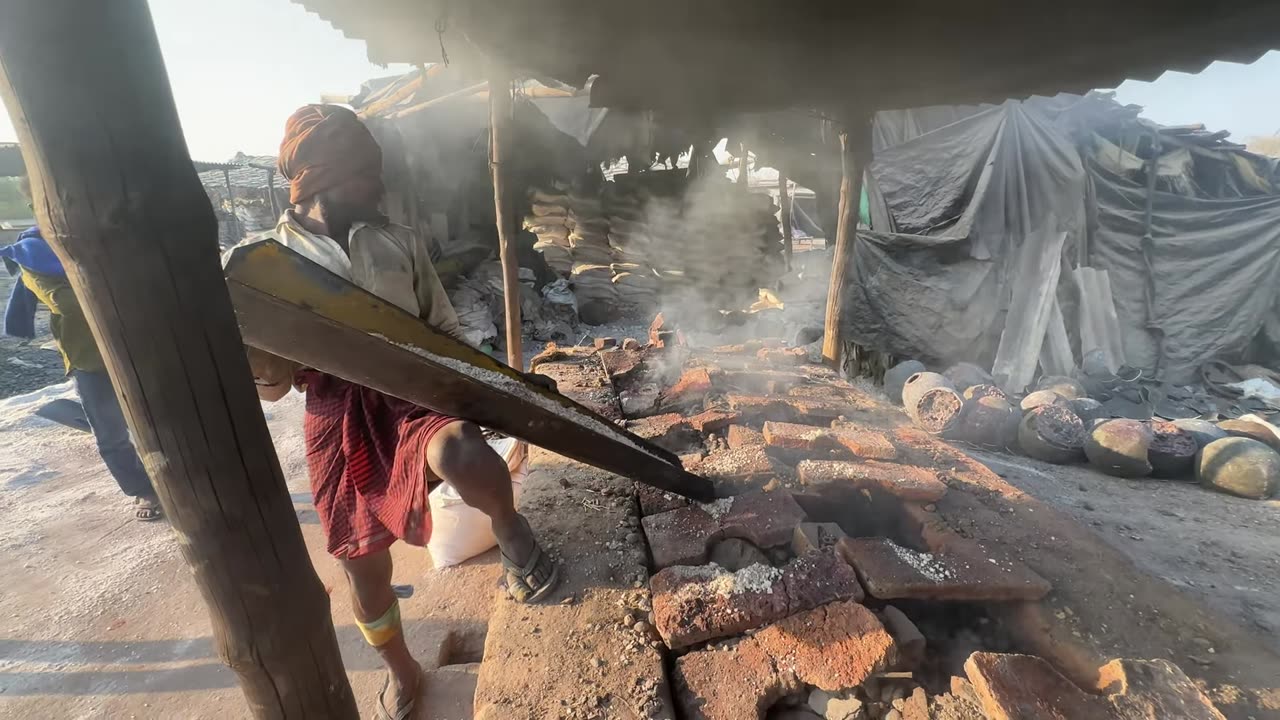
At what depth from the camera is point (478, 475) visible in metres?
1.61

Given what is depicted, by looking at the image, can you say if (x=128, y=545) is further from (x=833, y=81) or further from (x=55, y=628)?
(x=833, y=81)

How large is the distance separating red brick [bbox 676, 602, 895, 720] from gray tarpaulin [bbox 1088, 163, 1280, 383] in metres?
8.13

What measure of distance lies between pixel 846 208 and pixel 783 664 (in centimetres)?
395

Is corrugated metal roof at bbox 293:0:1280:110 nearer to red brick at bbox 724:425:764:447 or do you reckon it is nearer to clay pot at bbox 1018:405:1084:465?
red brick at bbox 724:425:764:447

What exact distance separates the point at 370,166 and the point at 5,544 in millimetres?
3940

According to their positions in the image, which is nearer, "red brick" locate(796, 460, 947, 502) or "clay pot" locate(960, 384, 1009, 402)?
"red brick" locate(796, 460, 947, 502)

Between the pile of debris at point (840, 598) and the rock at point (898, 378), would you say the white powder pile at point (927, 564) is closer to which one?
the pile of debris at point (840, 598)

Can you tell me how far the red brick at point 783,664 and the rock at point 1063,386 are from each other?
17.7 feet

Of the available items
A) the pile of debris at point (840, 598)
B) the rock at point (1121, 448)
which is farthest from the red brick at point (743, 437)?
the rock at point (1121, 448)

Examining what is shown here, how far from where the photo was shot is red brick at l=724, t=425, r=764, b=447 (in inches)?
104

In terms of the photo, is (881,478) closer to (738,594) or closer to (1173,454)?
(738,594)

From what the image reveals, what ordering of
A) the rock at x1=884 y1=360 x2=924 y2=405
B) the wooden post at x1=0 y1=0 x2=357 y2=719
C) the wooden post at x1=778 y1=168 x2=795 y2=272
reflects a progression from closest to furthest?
the wooden post at x1=0 y1=0 x2=357 y2=719 < the rock at x1=884 y1=360 x2=924 y2=405 < the wooden post at x1=778 y1=168 x2=795 y2=272

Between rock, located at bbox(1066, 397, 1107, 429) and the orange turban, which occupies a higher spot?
the orange turban

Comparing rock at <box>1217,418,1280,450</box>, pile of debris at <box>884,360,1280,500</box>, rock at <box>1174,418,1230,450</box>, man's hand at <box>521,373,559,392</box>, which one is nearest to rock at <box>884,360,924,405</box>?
pile of debris at <box>884,360,1280,500</box>
